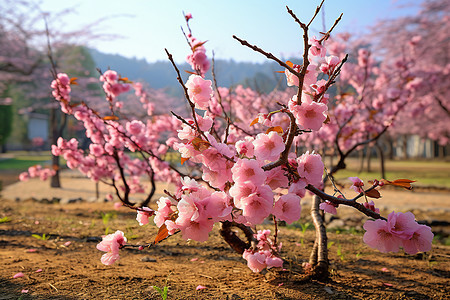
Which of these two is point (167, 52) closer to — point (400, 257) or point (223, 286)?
point (223, 286)

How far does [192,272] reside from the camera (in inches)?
93.1

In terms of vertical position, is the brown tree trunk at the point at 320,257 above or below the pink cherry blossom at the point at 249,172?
below

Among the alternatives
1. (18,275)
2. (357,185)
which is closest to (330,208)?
(357,185)

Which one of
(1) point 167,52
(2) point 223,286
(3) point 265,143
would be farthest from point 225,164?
(2) point 223,286

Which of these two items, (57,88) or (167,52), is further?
(57,88)

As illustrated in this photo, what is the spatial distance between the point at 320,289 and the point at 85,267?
1752 millimetres

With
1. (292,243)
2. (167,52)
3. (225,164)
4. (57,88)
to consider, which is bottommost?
(292,243)

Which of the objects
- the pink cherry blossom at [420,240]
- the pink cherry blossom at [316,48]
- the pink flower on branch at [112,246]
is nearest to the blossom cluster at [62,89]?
the pink flower on branch at [112,246]

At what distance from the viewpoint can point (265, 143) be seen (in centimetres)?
133

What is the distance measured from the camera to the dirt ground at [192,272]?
1.99 metres

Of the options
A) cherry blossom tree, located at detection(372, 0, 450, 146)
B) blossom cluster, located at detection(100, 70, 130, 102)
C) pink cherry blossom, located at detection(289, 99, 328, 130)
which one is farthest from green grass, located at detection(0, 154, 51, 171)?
pink cherry blossom, located at detection(289, 99, 328, 130)

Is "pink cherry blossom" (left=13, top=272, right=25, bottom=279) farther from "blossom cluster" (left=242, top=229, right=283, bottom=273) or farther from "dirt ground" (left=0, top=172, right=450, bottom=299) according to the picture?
"blossom cluster" (left=242, top=229, right=283, bottom=273)

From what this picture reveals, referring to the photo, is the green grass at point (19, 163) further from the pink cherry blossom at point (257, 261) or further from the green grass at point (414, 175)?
the pink cherry blossom at point (257, 261)

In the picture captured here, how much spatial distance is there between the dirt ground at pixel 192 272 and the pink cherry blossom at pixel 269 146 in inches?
40.6
